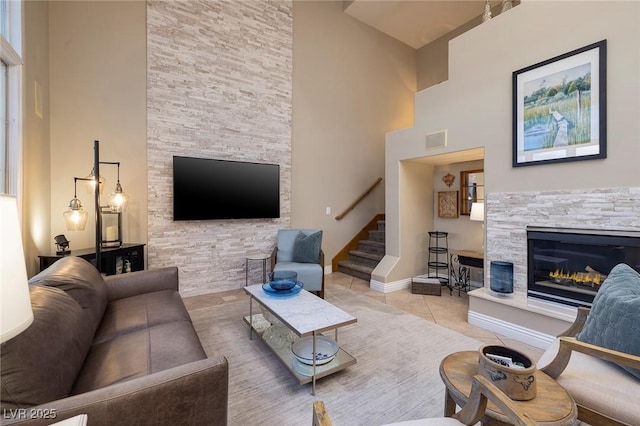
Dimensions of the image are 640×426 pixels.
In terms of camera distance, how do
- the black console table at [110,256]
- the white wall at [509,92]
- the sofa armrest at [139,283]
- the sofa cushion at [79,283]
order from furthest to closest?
the black console table at [110,256] → the sofa armrest at [139,283] → the white wall at [509,92] → the sofa cushion at [79,283]

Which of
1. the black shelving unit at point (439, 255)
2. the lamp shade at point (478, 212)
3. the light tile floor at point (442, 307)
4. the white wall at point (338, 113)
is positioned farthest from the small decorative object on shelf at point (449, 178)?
the light tile floor at point (442, 307)

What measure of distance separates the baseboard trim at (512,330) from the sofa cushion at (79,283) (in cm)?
326

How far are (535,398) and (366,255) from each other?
3.89 metres

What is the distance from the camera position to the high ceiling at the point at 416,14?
16.4 ft

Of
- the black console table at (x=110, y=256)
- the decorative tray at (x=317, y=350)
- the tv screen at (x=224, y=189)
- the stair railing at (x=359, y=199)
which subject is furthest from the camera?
the stair railing at (x=359, y=199)

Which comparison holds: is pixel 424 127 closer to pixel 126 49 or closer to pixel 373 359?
pixel 373 359

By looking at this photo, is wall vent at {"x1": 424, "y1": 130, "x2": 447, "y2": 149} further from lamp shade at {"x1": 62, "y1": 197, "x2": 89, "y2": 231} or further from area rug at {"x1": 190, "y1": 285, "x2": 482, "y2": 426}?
lamp shade at {"x1": 62, "y1": 197, "x2": 89, "y2": 231}

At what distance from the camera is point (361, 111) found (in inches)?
220

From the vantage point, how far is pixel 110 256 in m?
3.08

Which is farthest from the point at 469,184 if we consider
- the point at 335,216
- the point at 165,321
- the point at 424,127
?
the point at 165,321

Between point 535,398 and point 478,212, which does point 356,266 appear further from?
Answer: point 535,398

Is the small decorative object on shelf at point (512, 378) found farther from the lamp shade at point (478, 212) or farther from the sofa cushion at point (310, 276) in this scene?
the lamp shade at point (478, 212)

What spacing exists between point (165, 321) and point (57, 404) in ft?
3.33

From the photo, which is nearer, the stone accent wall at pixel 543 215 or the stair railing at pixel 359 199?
the stone accent wall at pixel 543 215
